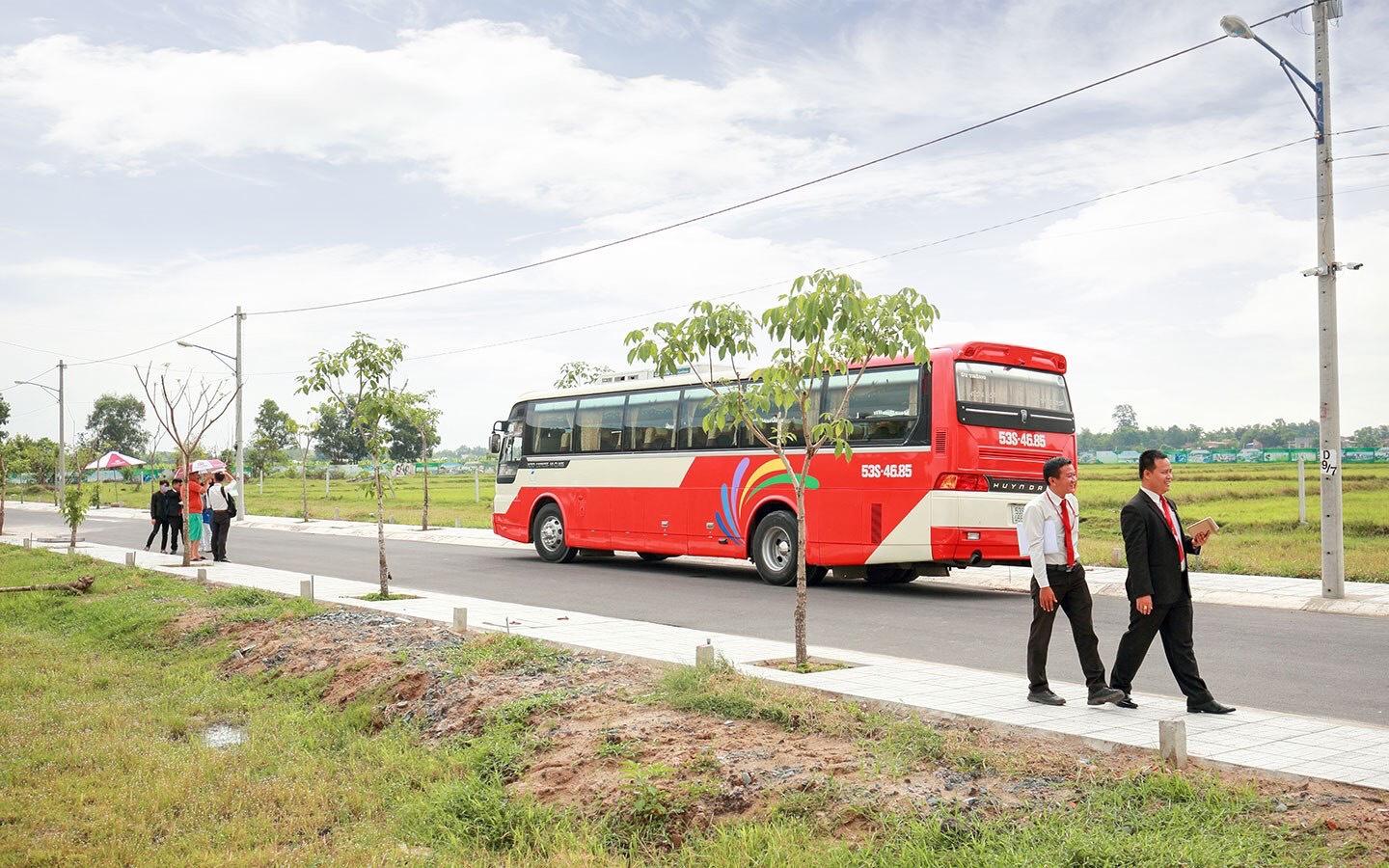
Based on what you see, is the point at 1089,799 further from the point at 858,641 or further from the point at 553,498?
the point at 553,498

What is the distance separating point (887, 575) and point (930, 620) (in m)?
4.80

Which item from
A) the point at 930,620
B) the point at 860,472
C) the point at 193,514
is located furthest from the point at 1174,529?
the point at 193,514

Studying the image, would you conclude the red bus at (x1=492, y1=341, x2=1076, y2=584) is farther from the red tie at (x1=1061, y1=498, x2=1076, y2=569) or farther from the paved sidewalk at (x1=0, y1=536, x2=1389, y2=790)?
the red tie at (x1=1061, y1=498, x2=1076, y2=569)

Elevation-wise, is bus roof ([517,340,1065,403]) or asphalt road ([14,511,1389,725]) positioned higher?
bus roof ([517,340,1065,403])

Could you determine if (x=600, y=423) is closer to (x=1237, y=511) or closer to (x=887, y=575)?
(x=887, y=575)

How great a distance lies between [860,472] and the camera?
1677cm

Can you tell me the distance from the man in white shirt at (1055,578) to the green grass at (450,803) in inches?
57.6

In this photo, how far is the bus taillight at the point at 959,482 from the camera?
15.7 m

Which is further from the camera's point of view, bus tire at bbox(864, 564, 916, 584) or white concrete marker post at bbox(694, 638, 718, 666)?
bus tire at bbox(864, 564, 916, 584)

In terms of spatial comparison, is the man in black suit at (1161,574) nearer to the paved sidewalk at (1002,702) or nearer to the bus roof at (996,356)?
the paved sidewalk at (1002,702)

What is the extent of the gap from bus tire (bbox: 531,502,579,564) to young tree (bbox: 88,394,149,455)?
4146 inches

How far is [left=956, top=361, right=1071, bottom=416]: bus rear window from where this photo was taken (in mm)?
15914

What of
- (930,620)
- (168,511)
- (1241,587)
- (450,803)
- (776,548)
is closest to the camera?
(450,803)

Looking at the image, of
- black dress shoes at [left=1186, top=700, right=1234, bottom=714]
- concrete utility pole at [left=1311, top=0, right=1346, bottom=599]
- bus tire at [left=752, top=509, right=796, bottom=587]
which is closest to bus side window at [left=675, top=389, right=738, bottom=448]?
bus tire at [left=752, top=509, right=796, bottom=587]
